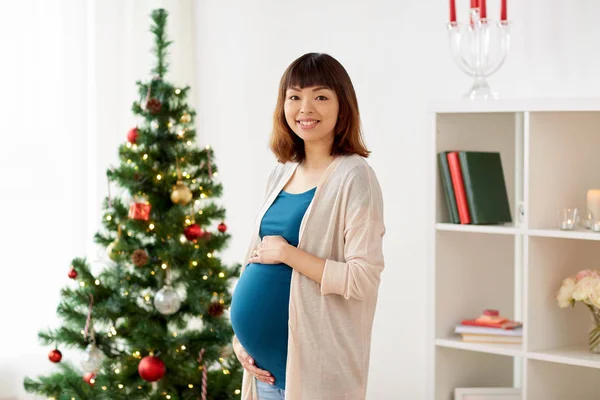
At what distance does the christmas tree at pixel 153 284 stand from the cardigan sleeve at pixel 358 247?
115 centimetres

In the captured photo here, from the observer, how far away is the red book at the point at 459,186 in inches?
109

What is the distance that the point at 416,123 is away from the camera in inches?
134

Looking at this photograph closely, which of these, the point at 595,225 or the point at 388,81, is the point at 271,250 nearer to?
the point at 595,225

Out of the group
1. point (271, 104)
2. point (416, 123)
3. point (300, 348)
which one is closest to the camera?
point (300, 348)

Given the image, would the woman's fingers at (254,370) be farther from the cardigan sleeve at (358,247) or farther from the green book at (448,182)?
the green book at (448,182)

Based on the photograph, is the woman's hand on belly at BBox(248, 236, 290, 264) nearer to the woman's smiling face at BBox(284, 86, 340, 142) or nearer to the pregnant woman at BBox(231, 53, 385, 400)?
the pregnant woman at BBox(231, 53, 385, 400)

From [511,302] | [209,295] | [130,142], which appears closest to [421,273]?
[511,302]

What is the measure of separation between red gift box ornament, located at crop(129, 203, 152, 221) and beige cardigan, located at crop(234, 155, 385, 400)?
108 cm

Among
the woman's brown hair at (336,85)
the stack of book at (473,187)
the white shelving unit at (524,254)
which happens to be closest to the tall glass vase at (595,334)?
the white shelving unit at (524,254)

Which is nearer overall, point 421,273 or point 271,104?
Answer: point 421,273

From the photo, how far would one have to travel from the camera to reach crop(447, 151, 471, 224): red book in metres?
2.77

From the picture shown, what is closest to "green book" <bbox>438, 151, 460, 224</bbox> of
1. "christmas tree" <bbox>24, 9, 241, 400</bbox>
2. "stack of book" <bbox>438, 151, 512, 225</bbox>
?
"stack of book" <bbox>438, 151, 512, 225</bbox>

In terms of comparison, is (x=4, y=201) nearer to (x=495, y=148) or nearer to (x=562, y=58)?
(x=495, y=148)

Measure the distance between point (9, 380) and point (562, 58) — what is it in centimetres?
233
